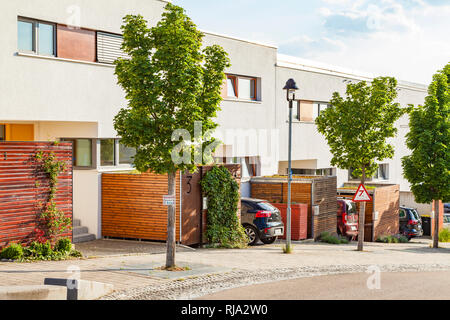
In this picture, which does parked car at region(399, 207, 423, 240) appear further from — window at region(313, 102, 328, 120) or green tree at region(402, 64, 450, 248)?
window at region(313, 102, 328, 120)

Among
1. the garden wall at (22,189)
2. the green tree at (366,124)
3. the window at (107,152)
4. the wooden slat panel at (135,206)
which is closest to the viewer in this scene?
the garden wall at (22,189)

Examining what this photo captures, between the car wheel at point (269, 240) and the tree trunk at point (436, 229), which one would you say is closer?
the car wheel at point (269, 240)

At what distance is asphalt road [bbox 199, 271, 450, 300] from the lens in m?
10.9

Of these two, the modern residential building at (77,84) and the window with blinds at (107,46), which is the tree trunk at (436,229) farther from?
the window with blinds at (107,46)

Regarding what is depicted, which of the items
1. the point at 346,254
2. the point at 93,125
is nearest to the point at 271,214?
the point at 346,254

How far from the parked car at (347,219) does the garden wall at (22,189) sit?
12974 mm

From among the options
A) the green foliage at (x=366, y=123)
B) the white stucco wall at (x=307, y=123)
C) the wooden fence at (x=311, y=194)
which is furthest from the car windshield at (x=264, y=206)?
the white stucco wall at (x=307, y=123)

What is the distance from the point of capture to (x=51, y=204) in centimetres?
1415

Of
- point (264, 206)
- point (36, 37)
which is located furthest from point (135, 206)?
point (36, 37)

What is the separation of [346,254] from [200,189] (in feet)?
16.3

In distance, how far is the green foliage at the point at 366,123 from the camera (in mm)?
20500

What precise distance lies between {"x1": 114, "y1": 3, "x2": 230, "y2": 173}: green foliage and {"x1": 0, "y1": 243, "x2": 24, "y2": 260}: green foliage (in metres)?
3.22

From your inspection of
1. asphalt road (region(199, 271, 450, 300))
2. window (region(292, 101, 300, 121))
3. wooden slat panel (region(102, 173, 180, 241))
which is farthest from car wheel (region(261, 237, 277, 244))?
window (region(292, 101, 300, 121))

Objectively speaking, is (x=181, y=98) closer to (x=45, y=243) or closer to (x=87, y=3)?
(x=45, y=243)
